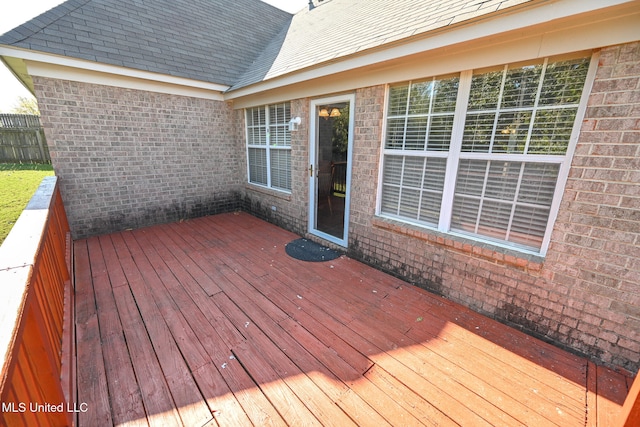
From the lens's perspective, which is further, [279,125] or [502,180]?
[279,125]

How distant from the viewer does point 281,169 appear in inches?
197

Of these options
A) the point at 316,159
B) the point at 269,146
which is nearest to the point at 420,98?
the point at 316,159

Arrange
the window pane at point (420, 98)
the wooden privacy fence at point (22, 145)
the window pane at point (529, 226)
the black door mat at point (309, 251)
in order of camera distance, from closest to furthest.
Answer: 1. the window pane at point (529, 226)
2. the window pane at point (420, 98)
3. the black door mat at point (309, 251)
4. the wooden privacy fence at point (22, 145)

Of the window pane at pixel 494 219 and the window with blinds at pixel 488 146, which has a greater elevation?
the window with blinds at pixel 488 146

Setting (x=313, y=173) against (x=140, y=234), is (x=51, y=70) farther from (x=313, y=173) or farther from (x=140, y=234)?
(x=313, y=173)

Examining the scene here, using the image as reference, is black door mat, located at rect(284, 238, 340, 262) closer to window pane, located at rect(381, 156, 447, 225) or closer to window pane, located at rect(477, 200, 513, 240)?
window pane, located at rect(381, 156, 447, 225)

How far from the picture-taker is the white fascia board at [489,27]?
172 centimetres

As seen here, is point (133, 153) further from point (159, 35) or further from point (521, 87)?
point (521, 87)

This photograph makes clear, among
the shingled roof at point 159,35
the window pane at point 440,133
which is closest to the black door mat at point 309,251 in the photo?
the window pane at point 440,133

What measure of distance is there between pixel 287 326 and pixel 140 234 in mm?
3705

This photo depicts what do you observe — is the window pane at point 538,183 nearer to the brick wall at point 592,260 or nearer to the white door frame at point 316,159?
the brick wall at point 592,260

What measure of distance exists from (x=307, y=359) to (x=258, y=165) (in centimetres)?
433

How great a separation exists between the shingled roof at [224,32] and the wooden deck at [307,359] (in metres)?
2.76

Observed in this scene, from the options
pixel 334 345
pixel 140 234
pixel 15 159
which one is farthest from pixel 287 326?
pixel 15 159
